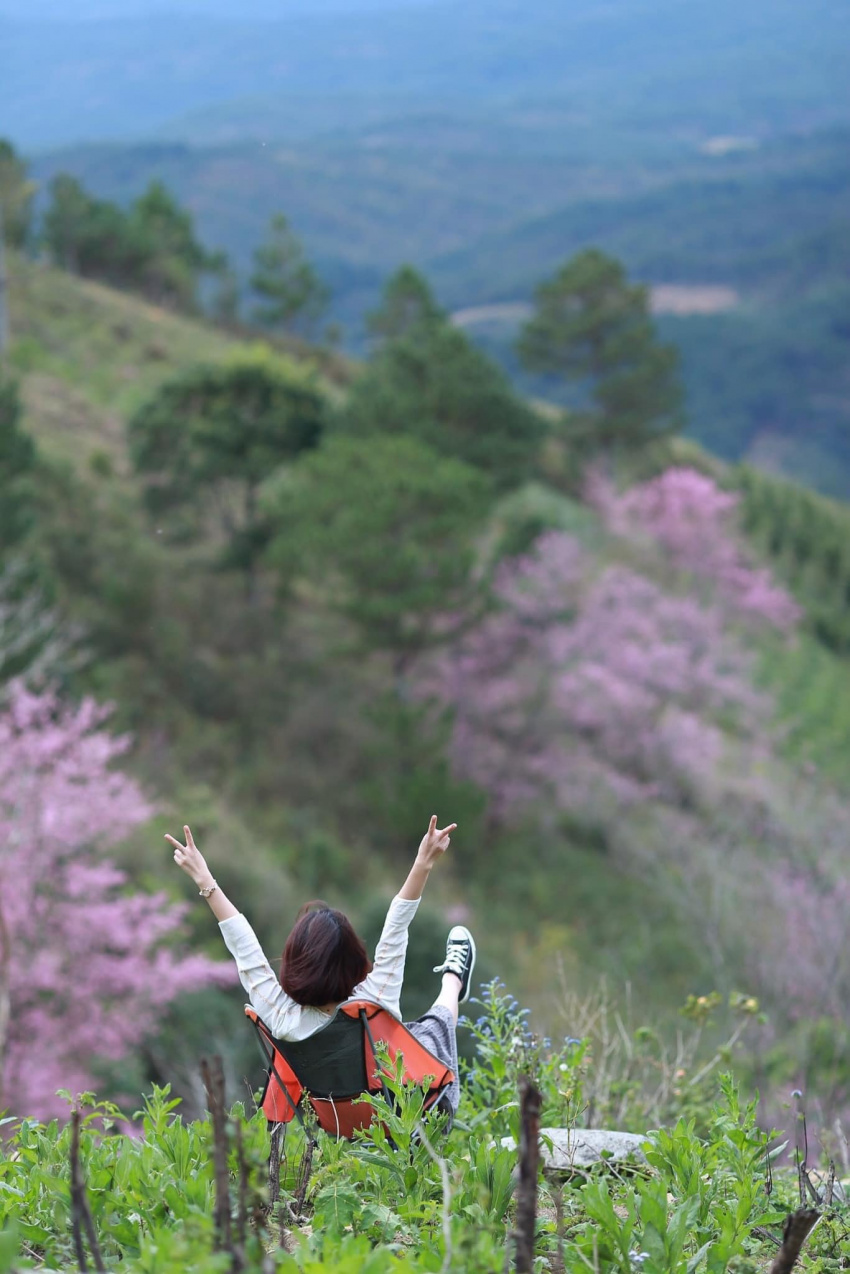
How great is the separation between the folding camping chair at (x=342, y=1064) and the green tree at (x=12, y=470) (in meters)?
13.7

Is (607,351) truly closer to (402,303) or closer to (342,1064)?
(402,303)

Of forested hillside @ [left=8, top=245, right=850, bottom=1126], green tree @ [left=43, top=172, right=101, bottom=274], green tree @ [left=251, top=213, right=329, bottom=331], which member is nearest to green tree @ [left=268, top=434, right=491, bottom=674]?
forested hillside @ [left=8, top=245, right=850, bottom=1126]

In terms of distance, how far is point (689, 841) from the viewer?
16.7 m

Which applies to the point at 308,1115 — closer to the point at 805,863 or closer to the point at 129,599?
the point at 805,863

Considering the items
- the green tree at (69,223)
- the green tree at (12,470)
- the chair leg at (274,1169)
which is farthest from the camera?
the green tree at (69,223)

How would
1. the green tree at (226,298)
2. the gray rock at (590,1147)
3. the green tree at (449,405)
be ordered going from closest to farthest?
the gray rock at (590,1147)
the green tree at (449,405)
the green tree at (226,298)

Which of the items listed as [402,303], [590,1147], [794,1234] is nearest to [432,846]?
[590,1147]

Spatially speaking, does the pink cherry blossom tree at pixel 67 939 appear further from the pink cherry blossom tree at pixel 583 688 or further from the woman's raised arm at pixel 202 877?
the pink cherry blossom tree at pixel 583 688

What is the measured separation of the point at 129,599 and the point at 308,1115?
1642 centimetres

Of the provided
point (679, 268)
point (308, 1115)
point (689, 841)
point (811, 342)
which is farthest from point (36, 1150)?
point (679, 268)

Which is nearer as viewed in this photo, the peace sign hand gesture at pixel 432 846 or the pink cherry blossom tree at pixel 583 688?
the peace sign hand gesture at pixel 432 846

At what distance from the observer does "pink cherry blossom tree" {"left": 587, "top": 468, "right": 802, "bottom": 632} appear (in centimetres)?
2602

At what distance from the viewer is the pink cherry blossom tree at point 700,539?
26016mm

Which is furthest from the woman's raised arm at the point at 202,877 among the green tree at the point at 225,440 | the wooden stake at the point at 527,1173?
the green tree at the point at 225,440
